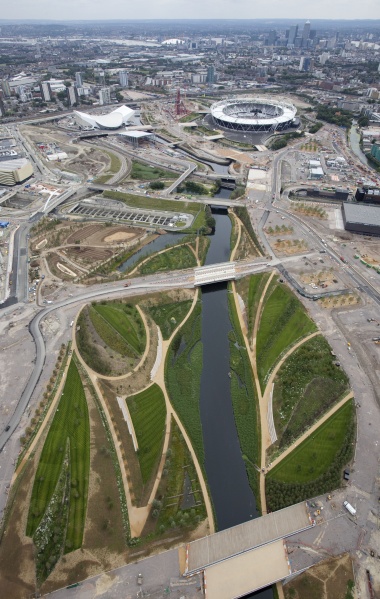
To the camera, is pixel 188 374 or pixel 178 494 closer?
pixel 178 494

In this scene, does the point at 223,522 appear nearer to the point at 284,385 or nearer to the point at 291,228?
the point at 284,385

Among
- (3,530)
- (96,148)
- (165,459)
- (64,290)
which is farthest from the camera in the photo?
(96,148)

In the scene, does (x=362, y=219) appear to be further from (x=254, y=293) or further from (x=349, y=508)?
(x=349, y=508)

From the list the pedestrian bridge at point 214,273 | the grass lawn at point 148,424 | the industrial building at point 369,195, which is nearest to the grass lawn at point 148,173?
the pedestrian bridge at point 214,273

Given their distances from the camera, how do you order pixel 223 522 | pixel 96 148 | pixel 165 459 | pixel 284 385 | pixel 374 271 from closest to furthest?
pixel 223 522
pixel 165 459
pixel 284 385
pixel 374 271
pixel 96 148

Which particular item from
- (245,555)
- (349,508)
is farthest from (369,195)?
(245,555)

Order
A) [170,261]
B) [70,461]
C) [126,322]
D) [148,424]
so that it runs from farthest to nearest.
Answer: [170,261] < [126,322] < [148,424] < [70,461]

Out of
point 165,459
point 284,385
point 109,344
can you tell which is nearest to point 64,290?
point 109,344
